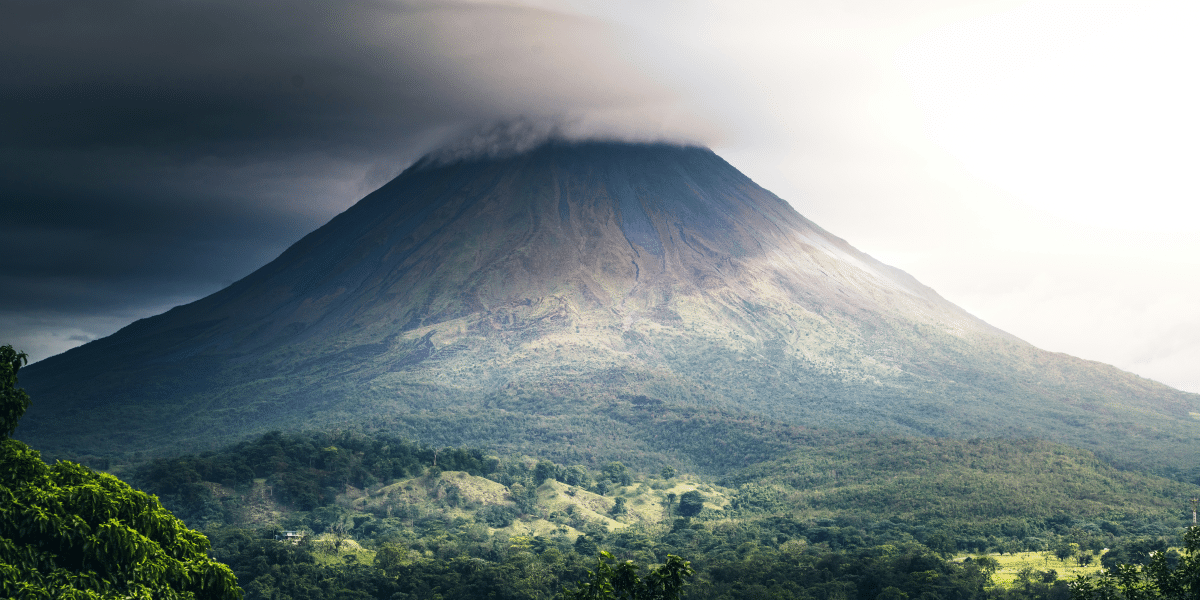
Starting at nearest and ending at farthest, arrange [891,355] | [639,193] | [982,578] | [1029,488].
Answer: [982,578] → [1029,488] → [891,355] → [639,193]

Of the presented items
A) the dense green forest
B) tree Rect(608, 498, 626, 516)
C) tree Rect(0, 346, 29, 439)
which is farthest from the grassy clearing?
tree Rect(0, 346, 29, 439)

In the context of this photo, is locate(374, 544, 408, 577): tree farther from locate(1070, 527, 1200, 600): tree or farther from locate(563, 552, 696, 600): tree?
locate(1070, 527, 1200, 600): tree

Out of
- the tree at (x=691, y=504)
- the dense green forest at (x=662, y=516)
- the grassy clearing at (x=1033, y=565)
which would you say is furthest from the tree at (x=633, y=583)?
the tree at (x=691, y=504)

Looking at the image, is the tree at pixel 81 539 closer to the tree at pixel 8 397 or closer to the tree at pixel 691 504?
the tree at pixel 8 397

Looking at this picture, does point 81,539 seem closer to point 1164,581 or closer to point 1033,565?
point 1164,581

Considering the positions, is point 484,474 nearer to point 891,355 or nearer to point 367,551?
point 367,551

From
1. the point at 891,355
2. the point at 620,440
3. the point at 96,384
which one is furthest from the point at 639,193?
the point at 96,384
